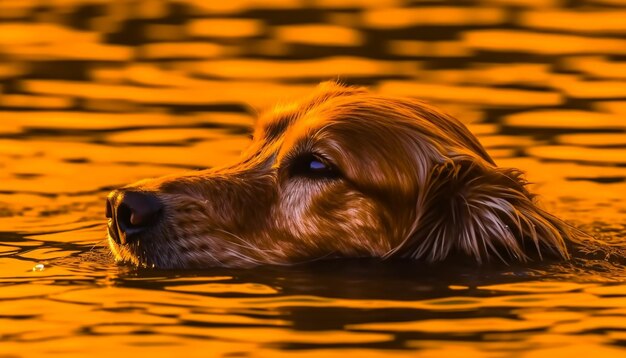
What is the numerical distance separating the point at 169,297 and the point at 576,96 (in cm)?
699

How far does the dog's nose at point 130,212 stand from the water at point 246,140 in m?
0.21

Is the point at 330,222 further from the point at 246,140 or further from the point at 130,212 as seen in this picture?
the point at 246,140

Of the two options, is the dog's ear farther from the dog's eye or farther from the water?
the dog's eye

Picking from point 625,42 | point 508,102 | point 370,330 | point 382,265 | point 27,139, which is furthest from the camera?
point 625,42

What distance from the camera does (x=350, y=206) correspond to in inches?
377

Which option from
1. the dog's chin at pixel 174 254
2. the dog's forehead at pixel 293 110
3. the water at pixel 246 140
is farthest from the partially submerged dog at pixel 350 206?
the dog's forehead at pixel 293 110

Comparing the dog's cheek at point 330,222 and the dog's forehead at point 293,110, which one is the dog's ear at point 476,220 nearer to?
the dog's cheek at point 330,222

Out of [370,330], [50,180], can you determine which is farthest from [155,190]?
[50,180]

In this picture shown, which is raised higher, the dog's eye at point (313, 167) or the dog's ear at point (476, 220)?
the dog's eye at point (313, 167)

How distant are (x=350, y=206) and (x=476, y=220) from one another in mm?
643

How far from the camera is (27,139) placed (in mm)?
13695

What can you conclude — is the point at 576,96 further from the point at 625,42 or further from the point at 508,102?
the point at 625,42

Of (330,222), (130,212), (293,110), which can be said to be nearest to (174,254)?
(130,212)

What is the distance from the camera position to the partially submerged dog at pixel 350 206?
9555mm
